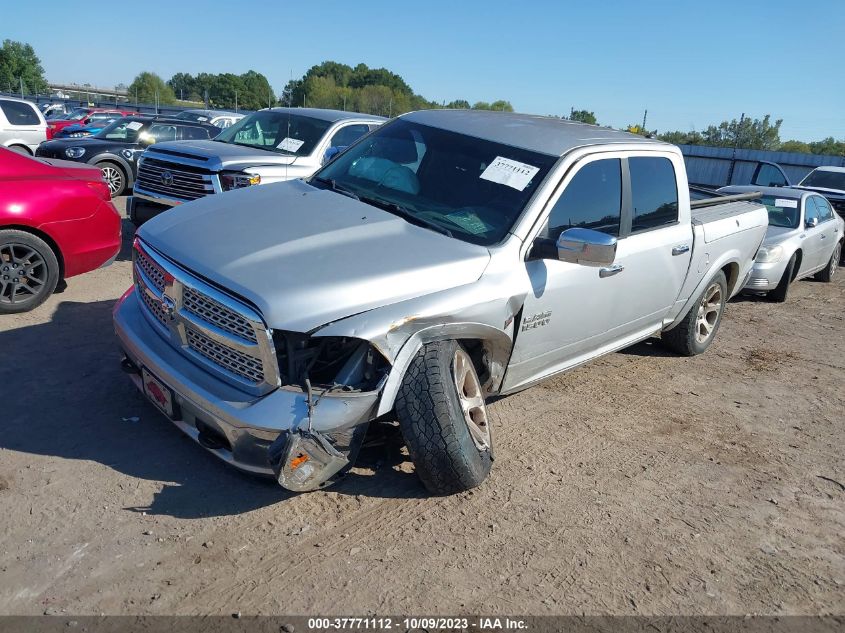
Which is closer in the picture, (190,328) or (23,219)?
(190,328)

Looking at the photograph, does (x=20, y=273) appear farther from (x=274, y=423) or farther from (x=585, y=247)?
(x=585, y=247)

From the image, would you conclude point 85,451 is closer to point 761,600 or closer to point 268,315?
point 268,315

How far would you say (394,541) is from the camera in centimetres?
338

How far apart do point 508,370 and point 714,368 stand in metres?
3.19

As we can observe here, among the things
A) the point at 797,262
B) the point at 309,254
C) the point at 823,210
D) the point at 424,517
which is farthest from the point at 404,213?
the point at 823,210

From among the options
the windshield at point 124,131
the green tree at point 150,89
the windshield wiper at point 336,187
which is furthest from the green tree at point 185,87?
the windshield wiper at point 336,187

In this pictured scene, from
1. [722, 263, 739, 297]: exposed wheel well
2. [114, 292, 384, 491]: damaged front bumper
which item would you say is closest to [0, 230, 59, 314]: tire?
[114, 292, 384, 491]: damaged front bumper

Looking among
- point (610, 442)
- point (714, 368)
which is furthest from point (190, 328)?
point (714, 368)

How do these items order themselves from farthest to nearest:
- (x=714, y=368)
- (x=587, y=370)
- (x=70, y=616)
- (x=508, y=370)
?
(x=714, y=368) < (x=587, y=370) < (x=508, y=370) < (x=70, y=616)

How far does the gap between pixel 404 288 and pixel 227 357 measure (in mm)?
929

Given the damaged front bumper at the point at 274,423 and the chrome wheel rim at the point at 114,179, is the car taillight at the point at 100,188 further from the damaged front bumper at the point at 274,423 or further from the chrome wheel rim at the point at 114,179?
the chrome wheel rim at the point at 114,179

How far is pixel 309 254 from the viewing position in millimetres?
3547

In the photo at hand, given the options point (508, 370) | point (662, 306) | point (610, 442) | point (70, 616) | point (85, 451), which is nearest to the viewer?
point (70, 616)

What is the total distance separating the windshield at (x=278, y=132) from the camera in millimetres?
9008
